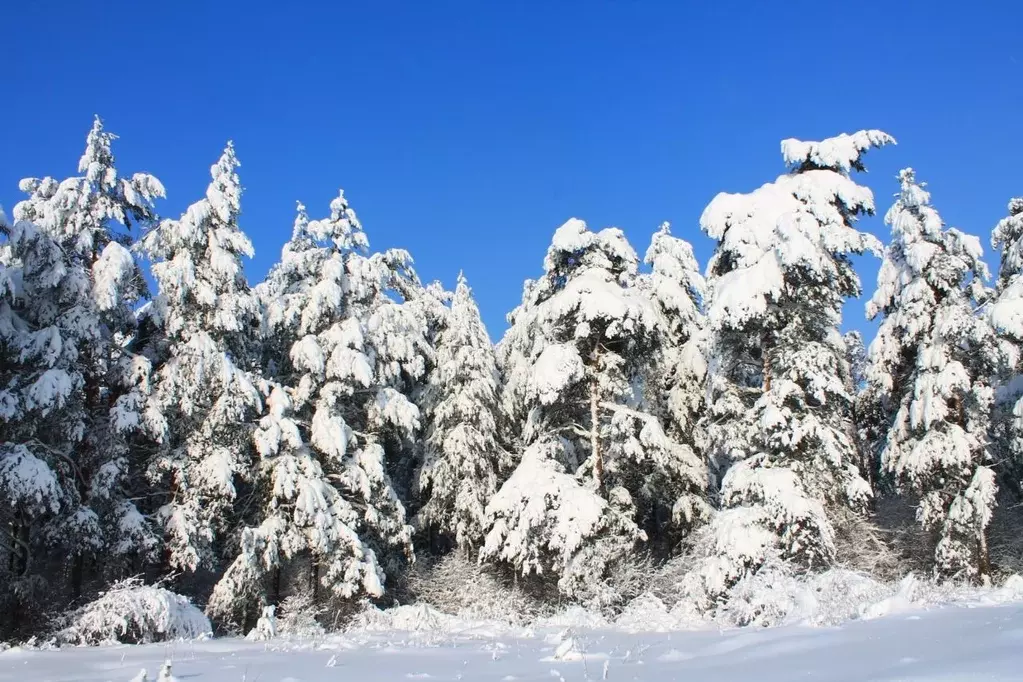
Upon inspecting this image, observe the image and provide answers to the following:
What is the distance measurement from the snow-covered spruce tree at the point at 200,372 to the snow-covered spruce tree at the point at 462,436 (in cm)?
654

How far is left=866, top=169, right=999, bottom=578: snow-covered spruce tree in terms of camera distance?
2019cm

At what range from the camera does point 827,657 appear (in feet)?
22.9

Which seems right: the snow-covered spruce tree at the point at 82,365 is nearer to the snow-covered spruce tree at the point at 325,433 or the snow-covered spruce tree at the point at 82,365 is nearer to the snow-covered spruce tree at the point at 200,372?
the snow-covered spruce tree at the point at 200,372

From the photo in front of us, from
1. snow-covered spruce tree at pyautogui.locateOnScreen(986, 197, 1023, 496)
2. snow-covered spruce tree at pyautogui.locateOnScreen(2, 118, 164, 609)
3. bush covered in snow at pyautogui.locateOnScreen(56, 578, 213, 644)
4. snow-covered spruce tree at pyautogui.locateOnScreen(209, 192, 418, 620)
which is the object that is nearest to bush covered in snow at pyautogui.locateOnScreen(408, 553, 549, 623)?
snow-covered spruce tree at pyautogui.locateOnScreen(209, 192, 418, 620)

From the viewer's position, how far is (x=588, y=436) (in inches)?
917

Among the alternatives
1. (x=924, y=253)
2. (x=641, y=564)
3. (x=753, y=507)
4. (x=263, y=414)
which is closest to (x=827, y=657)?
(x=753, y=507)

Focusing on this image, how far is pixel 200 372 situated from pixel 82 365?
277cm

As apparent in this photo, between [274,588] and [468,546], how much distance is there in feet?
20.3

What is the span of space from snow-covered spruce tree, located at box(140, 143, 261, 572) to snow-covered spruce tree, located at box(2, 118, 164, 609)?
726 millimetres

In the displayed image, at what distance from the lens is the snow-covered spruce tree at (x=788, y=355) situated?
57.6ft

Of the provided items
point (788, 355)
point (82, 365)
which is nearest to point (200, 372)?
point (82, 365)

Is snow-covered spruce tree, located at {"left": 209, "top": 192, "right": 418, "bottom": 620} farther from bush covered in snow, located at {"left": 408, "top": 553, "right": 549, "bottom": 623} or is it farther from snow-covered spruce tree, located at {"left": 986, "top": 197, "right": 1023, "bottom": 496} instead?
snow-covered spruce tree, located at {"left": 986, "top": 197, "right": 1023, "bottom": 496}

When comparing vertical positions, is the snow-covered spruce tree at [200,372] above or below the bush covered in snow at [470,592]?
above

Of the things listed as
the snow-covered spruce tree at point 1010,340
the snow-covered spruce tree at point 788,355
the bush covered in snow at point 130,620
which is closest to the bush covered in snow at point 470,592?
the snow-covered spruce tree at point 788,355
